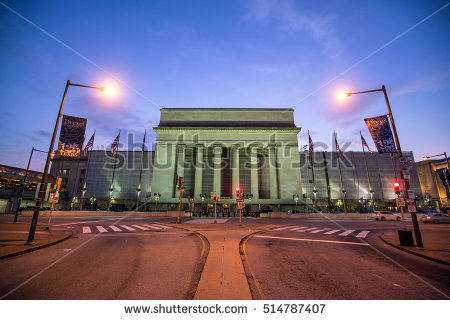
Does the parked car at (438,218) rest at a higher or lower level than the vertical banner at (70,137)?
lower

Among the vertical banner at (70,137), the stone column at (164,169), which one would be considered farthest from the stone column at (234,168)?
the vertical banner at (70,137)

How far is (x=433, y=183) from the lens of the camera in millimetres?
76625

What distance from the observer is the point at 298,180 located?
→ 46.5 metres

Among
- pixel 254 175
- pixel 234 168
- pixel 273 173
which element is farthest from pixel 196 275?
pixel 273 173

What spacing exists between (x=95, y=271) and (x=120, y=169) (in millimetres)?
65400

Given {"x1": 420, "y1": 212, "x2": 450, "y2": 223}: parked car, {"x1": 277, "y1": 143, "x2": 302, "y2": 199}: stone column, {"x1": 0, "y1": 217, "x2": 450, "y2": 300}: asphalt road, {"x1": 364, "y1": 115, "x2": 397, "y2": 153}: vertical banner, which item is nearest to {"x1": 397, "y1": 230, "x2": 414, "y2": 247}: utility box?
{"x1": 0, "y1": 217, "x2": 450, "y2": 300}: asphalt road

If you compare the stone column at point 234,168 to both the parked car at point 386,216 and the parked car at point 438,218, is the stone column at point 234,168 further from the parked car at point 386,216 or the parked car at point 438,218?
the parked car at point 438,218

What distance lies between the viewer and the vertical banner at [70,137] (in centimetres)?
1176

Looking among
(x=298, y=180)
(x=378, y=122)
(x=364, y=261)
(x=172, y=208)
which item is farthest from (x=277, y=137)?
(x=364, y=261)

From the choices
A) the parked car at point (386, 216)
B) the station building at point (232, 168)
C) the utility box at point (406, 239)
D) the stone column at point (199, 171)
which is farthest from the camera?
the stone column at point (199, 171)

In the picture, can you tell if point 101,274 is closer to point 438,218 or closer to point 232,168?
point 438,218

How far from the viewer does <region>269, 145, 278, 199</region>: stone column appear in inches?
1789

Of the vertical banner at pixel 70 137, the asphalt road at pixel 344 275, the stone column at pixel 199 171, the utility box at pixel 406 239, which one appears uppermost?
the stone column at pixel 199 171
